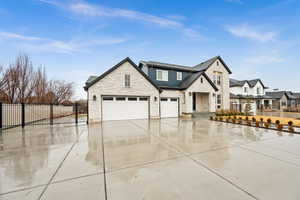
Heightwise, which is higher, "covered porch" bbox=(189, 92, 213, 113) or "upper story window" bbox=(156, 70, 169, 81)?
"upper story window" bbox=(156, 70, 169, 81)

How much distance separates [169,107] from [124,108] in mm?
5169

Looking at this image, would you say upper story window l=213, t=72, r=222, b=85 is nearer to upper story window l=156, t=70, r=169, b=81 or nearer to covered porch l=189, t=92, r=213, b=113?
covered porch l=189, t=92, r=213, b=113

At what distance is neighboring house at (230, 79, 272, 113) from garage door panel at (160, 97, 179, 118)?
40.8ft

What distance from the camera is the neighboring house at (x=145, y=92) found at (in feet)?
37.8

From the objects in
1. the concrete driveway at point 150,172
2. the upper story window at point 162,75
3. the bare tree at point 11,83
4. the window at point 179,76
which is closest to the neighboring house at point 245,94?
the window at point 179,76

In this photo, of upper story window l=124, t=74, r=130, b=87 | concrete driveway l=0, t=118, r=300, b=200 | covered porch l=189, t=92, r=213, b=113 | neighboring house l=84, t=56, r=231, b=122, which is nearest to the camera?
concrete driveway l=0, t=118, r=300, b=200

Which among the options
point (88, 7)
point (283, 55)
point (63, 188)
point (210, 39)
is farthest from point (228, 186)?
point (283, 55)

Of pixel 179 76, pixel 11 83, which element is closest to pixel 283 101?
pixel 179 76

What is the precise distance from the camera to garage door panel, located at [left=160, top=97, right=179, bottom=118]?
14.3 m

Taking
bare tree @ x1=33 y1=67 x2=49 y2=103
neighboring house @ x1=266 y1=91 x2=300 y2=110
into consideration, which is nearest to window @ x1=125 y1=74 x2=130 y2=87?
bare tree @ x1=33 y1=67 x2=49 y2=103

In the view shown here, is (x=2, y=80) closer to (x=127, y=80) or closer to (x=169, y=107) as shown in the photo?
(x=127, y=80)

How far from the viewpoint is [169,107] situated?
1465 cm

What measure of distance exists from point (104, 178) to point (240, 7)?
15153 millimetres

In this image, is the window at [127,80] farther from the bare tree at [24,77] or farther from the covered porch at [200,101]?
the bare tree at [24,77]
